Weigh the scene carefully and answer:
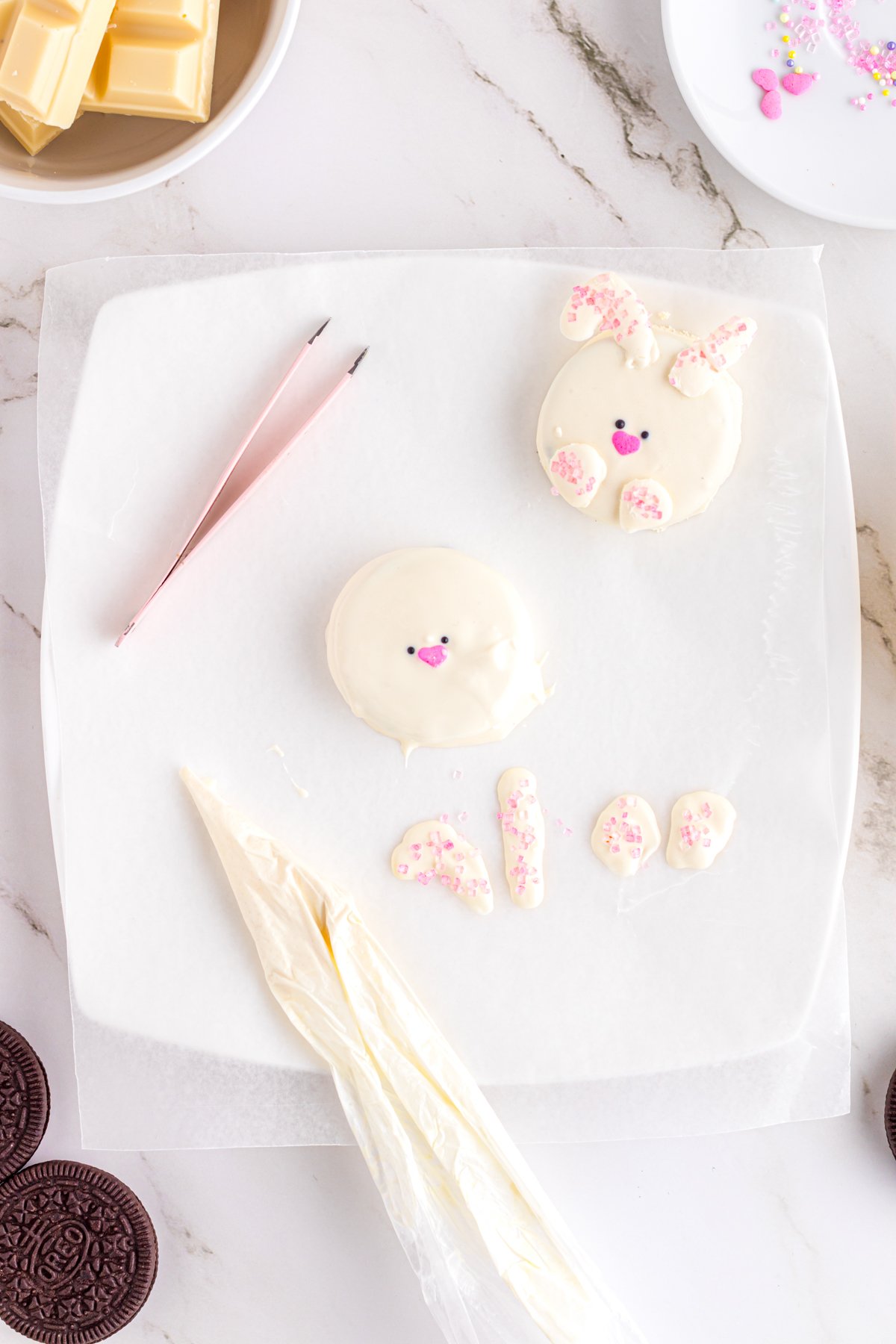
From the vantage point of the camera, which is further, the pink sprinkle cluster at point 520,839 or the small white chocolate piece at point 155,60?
the pink sprinkle cluster at point 520,839

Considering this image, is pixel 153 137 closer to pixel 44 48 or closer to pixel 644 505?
pixel 44 48

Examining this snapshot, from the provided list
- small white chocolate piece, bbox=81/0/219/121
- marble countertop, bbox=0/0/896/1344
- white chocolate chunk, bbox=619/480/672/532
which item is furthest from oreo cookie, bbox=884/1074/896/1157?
small white chocolate piece, bbox=81/0/219/121

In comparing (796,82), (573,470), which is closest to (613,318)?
(573,470)

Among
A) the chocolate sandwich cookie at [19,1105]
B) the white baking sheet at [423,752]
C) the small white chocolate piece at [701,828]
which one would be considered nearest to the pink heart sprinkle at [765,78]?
the white baking sheet at [423,752]

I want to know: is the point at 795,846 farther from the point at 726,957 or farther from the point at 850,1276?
the point at 850,1276

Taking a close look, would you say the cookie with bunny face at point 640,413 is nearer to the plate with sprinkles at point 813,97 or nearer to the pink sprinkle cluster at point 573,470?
the pink sprinkle cluster at point 573,470

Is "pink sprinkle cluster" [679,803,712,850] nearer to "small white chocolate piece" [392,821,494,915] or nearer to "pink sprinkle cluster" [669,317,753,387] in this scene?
"small white chocolate piece" [392,821,494,915]

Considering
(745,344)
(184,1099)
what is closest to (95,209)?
(745,344)
